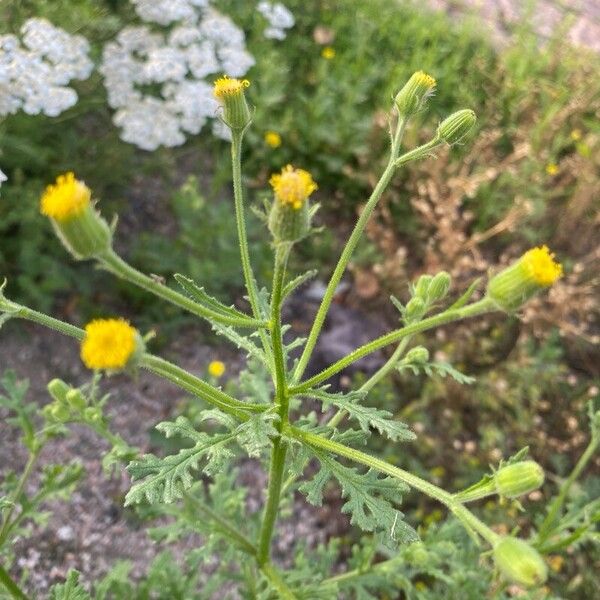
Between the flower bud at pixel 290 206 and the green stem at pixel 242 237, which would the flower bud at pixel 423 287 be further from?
the flower bud at pixel 290 206

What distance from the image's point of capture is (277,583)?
176 cm

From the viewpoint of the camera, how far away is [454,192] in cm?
386

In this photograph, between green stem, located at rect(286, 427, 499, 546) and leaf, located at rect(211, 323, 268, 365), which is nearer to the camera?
green stem, located at rect(286, 427, 499, 546)

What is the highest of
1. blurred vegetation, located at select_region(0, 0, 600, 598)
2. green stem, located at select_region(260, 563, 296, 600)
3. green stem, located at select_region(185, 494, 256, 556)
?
green stem, located at select_region(260, 563, 296, 600)

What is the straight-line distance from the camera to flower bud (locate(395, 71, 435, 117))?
165 cm

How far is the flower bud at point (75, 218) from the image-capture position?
1.21 metres

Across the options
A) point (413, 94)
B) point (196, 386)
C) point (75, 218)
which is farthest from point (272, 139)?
point (75, 218)

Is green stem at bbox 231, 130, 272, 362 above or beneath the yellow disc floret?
beneath

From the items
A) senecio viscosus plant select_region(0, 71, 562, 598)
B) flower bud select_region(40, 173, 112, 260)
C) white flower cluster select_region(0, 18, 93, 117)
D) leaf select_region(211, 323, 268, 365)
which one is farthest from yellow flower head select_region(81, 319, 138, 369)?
white flower cluster select_region(0, 18, 93, 117)

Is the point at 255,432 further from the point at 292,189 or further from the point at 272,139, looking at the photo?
the point at 272,139

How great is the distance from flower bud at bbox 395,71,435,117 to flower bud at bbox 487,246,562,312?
0.52 meters

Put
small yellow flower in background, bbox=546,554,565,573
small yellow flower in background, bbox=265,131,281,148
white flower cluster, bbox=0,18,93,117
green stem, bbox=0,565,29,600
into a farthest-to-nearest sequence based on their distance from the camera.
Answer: small yellow flower in background, bbox=265,131,281,148, small yellow flower in background, bbox=546,554,565,573, white flower cluster, bbox=0,18,93,117, green stem, bbox=0,565,29,600

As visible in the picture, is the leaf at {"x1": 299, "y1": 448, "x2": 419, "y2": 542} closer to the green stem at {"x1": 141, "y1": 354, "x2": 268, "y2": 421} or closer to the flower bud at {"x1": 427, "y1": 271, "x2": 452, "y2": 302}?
the green stem at {"x1": 141, "y1": 354, "x2": 268, "y2": 421}

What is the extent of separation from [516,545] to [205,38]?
9.11ft
